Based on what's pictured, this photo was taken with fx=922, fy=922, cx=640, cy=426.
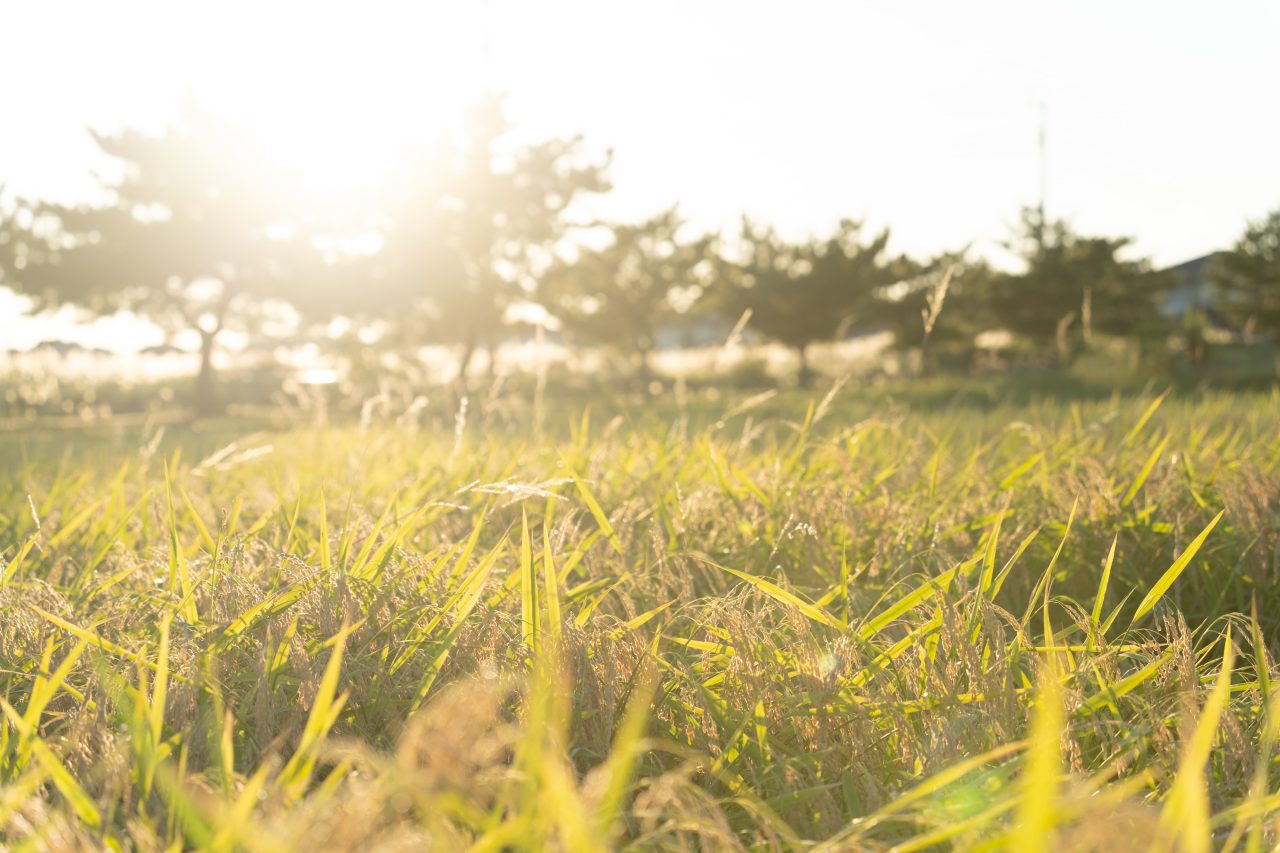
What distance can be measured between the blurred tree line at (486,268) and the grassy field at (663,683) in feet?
65.6

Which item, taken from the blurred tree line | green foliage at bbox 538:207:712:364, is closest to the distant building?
the blurred tree line

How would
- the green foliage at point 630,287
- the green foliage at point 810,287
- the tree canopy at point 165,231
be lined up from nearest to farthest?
the tree canopy at point 165,231 < the green foliage at point 810,287 < the green foliage at point 630,287

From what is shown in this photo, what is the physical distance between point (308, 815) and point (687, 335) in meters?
40.5

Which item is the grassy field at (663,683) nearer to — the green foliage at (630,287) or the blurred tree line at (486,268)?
the blurred tree line at (486,268)

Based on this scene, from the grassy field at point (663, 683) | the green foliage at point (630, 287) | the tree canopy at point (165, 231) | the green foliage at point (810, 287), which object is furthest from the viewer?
the green foliage at point (630, 287)

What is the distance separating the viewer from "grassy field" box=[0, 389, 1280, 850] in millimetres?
992

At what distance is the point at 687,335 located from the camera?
41.1 meters

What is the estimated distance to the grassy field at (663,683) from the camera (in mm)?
992

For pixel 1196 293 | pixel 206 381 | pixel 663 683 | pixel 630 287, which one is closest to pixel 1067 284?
pixel 630 287

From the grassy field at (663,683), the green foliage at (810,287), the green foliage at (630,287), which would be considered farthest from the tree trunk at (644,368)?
the grassy field at (663,683)

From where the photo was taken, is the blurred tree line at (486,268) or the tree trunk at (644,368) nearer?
the blurred tree line at (486,268)

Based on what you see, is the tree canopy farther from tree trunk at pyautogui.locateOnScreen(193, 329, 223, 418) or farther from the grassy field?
the grassy field

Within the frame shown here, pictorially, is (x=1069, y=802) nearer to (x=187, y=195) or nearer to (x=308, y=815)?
(x=308, y=815)

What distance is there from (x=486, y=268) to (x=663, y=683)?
25158mm
